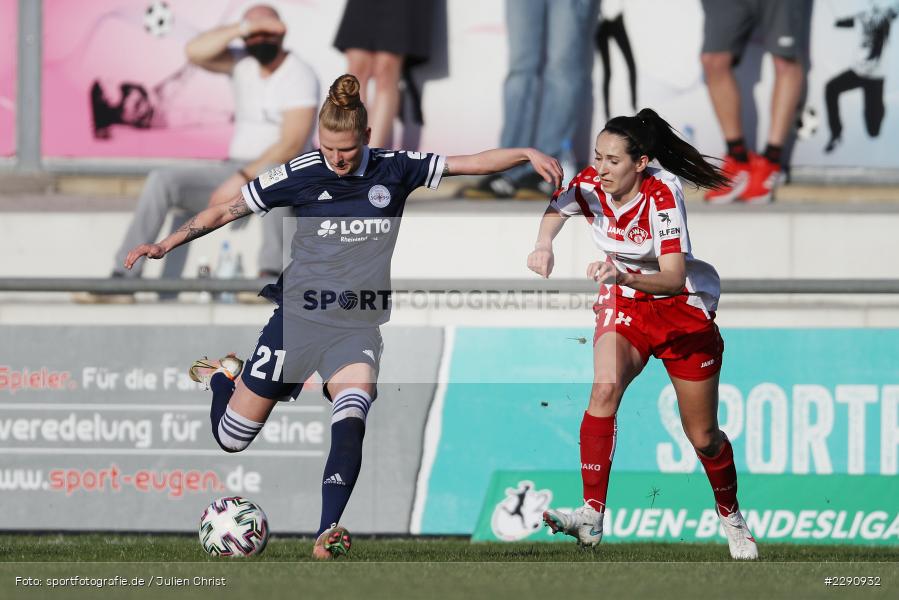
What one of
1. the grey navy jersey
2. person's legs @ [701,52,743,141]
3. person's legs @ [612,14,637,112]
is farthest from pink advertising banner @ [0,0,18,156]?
the grey navy jersey

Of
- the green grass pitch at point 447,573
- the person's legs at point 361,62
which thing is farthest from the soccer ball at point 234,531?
the person's legs at point 361,62

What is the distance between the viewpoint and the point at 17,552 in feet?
24.7

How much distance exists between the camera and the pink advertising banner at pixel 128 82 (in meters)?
12.3

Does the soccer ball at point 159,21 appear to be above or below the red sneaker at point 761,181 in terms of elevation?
above

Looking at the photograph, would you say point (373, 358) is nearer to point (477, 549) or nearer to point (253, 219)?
point (477, 549)

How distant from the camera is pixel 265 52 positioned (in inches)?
467

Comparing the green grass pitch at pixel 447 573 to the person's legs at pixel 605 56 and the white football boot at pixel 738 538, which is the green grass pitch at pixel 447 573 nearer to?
the white football boot at pixel 738 538

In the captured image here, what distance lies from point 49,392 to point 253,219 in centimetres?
277

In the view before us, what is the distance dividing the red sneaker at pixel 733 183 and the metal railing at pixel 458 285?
2.61m

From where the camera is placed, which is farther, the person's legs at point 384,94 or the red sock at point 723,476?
the person's legs at point 384,94

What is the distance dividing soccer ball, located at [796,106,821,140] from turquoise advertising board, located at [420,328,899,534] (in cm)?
415

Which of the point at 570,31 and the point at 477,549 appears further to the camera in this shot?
the point at 570,31

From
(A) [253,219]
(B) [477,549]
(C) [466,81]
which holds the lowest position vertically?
(B) [477,549]

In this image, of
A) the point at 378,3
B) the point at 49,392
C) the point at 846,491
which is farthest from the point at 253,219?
the point at 846,491
